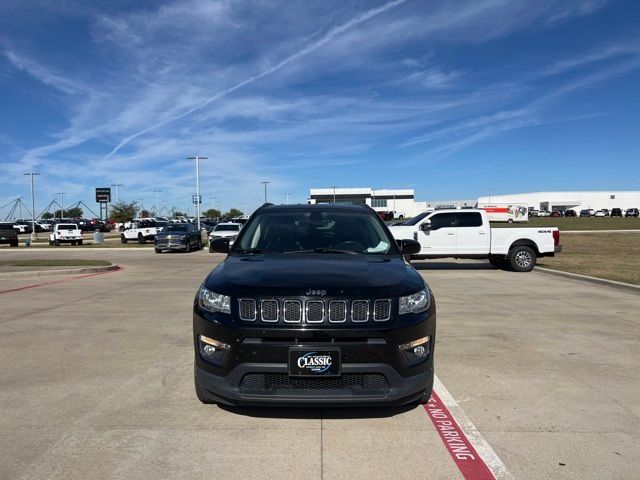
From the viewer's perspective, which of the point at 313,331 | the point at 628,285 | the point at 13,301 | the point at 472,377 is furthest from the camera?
the point at 628,285

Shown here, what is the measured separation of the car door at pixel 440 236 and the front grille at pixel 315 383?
12.2m

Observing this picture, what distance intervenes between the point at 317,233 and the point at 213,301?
169cm

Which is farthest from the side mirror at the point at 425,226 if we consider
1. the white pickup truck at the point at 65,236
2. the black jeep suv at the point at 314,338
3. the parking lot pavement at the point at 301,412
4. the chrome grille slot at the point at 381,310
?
the white pickup truck at the point at 65,236

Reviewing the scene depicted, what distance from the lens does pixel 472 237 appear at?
15.5 m

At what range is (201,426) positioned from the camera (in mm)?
3904

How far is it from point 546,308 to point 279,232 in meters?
5.72

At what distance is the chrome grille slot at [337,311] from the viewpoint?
3.57m

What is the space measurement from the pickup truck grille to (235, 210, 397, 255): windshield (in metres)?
1.30

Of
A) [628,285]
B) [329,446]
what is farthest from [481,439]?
[628,285]

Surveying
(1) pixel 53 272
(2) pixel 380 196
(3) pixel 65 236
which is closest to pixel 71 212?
(2) pixel 380 196

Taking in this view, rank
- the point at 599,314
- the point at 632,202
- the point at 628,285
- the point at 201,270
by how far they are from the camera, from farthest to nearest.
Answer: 1. the point at 632,202
2. the point at 201,270
3. the point at 628,285
4. the point at 599,314

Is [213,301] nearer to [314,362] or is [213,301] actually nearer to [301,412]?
[314,362]

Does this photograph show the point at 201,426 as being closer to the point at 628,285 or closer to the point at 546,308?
the point at 546,308

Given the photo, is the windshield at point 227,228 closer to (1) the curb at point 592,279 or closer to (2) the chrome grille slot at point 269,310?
(1) the curb at point 592,279
